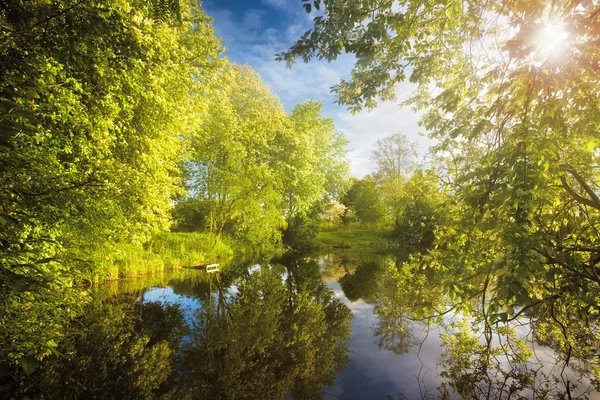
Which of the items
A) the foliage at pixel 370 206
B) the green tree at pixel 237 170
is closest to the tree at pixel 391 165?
the foliage at pixel 370 206

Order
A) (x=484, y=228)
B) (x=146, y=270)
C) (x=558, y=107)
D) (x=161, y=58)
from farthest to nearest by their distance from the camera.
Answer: (x=146, y=270), (x=161, y=58), (x=558, y=107), (x=484, y=228)

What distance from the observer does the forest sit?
Result: 3.29 m

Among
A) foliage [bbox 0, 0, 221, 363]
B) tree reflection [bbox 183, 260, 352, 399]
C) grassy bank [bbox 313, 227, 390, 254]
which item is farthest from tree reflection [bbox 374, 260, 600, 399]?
grassy bank [bbox 313, 227, 390, 254]

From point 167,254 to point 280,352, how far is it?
14.4 meters

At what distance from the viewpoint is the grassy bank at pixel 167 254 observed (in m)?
15.1

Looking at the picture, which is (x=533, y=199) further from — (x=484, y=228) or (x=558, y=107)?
(x=558, y=107)

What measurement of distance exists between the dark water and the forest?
0.24 ft

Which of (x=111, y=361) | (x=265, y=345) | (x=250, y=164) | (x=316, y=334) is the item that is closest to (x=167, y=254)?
(x=250, y=164)

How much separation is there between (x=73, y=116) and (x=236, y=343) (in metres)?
7.35

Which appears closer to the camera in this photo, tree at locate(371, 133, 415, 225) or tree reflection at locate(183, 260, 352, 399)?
tree reflection at locate(183, 260, 352, 399)

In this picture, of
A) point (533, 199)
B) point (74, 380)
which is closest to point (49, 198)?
point (74, 380)

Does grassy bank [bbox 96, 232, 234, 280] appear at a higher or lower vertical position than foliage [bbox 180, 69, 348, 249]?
lower

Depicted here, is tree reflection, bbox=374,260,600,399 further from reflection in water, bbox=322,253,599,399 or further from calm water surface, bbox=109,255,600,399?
calm water surface, bbox=109,255,600,399

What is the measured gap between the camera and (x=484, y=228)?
2891 millimetres
